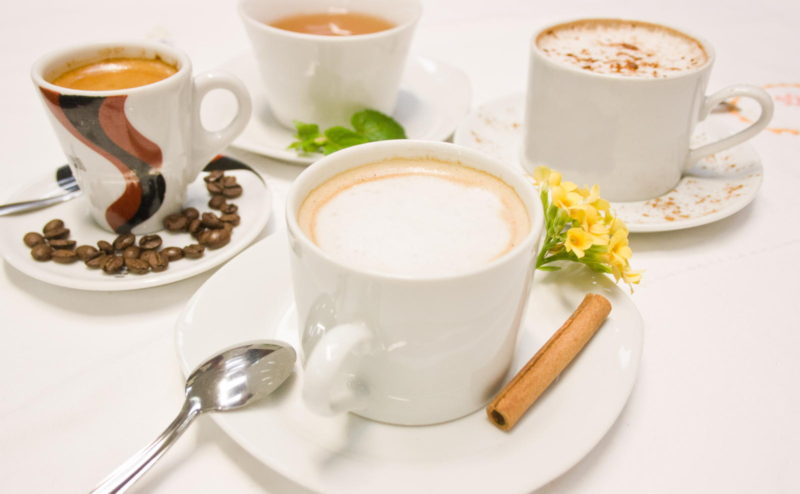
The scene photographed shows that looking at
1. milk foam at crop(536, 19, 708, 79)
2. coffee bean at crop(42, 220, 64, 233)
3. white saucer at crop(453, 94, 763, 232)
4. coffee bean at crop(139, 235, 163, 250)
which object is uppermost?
milk foam at crop(536, 19, 708, 79)

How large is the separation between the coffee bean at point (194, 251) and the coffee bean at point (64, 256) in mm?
205

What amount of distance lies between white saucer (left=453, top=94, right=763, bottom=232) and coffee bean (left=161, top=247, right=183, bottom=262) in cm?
73

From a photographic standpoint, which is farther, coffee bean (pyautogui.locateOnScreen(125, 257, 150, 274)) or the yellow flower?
coffee bean (pyautogui.locateOnScreen(125, 257, 150, 274))

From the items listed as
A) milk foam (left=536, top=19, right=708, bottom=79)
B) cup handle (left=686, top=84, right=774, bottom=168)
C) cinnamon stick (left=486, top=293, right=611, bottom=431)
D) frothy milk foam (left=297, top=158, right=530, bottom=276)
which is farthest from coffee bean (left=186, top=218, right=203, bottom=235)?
cup handle (left=686, top=84, right=774, bottom=168)

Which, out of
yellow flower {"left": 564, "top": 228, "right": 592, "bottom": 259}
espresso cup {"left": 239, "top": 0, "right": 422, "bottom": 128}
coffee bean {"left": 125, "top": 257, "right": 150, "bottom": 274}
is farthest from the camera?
espresso cup {"left": 239, "top": 0, "right": 422, "bottom": 128}

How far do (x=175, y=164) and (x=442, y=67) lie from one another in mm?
992

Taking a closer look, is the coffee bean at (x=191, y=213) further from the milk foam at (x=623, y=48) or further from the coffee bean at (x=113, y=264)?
the milk foam at (x=623, y=48)

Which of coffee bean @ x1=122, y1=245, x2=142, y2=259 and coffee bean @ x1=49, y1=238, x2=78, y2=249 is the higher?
coffee bean @ x1=49, y1=238, x2=78, y2=249

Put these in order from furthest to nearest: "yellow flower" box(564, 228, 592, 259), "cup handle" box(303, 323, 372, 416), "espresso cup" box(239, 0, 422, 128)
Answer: "espresso cup" box(239, 0, 422, 128) < "yellow flower" box(564, 228, 592, 259) < "cup handle" box(303, 323, 372, 416)

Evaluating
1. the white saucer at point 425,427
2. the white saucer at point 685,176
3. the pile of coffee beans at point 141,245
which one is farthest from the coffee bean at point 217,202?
the white saucer at point 685,176

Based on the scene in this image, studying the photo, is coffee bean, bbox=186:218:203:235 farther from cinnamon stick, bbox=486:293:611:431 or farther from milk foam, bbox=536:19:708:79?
milk foam, bbox=536:19:708:79

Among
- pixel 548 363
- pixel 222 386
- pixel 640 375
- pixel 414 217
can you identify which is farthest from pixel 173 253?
pixel 640 375

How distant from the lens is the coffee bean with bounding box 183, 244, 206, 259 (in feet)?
4.21

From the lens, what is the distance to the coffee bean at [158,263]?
1.24 meters
